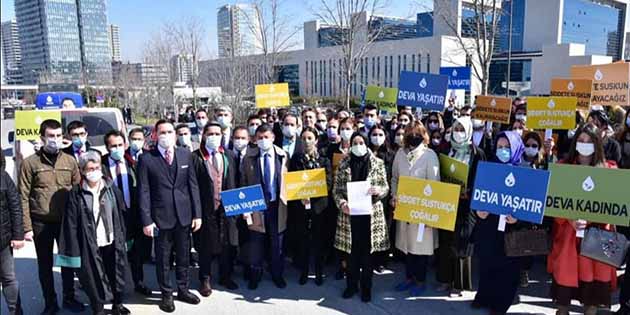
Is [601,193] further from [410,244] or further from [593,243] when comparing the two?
[410,244]

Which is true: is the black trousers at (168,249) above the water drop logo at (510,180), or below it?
below

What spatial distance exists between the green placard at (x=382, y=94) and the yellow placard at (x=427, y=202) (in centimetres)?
509

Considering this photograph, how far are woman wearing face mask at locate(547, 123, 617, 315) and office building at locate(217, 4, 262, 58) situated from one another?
13.5m

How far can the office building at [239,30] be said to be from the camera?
16656mm

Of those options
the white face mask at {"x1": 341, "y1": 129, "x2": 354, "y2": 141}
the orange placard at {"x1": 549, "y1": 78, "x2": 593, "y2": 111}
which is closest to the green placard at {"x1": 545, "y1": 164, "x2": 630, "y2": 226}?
the white face mask at {"x1": 341, "y1": 129, "x2": 354, "y2": 141}

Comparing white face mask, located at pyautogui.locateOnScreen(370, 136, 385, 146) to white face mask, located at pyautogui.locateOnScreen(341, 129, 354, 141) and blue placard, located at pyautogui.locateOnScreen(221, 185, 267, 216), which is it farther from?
blue placard, located at pyautogui.locateOnScreen(221, 185, 267, 216)

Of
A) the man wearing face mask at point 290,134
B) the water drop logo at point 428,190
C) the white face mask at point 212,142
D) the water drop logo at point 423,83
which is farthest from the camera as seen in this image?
the water drop logo at point 423,83

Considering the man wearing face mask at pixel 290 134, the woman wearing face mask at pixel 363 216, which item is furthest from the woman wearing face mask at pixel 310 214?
the man wearing face mask at pixel 290 134

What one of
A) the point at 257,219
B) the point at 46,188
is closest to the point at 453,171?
the point at 257,219

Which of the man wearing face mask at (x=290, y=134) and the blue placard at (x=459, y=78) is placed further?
the blue placard at (x=459, y=78)

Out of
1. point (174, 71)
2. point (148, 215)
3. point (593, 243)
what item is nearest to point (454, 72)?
point (593, 243)

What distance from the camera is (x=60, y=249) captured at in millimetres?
4543

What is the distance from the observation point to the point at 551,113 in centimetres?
700

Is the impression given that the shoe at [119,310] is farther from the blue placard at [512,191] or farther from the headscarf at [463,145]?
the headscarf at [463,145]
